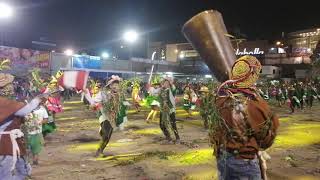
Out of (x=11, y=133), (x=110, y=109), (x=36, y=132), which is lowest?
(x=36, y=132)

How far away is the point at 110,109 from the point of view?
9.66 metres

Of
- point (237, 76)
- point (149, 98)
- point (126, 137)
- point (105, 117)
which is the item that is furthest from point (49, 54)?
point (237, 76)

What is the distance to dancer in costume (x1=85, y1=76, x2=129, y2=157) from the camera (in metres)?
9.65

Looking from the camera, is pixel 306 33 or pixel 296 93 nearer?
pixel 296 93

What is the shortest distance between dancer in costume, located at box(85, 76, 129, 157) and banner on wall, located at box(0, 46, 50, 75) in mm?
23646

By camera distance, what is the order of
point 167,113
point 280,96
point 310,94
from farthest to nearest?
point 280,96 < point 310,94 < point 167,113

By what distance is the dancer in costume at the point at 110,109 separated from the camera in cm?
965

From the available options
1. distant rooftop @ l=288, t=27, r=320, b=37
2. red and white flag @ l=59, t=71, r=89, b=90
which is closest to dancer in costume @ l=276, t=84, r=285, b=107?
red and white flag @ l=59, t=71, r=89, b=90

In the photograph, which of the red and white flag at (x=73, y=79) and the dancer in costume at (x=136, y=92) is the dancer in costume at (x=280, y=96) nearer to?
the dancer in costume at (x=136, y=92)

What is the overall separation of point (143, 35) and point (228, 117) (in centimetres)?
7270

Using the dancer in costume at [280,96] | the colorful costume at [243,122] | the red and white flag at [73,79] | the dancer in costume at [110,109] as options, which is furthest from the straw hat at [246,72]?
the dancer in costume at [280,96]

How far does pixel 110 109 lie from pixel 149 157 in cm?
148

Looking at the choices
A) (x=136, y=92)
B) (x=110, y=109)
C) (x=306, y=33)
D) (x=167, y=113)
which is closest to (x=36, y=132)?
(x=110, y=109)

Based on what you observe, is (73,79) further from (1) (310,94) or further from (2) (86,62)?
(2) (86,62)
